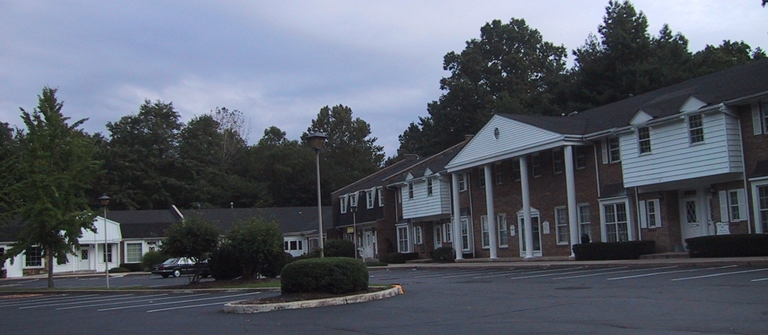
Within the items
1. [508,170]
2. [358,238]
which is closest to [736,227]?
[508,170]

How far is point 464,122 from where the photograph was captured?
3125 inches

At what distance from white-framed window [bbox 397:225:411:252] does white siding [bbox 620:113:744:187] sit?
22419 millimetres

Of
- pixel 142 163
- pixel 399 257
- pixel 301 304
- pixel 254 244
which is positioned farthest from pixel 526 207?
pixel 142 163

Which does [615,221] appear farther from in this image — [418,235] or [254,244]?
[418,235]

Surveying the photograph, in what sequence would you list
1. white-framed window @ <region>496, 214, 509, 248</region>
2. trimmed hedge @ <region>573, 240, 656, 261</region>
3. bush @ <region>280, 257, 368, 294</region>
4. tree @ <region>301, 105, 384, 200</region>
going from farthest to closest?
tree @ <region>301, 105, 384, 200</region> → white-framed window @ <region>496, 214, 509, 248</region> → trimmed hedge @ <region>573, 240, 656, 261</region> → bush @ <region>280, 257, 368, 294</region>

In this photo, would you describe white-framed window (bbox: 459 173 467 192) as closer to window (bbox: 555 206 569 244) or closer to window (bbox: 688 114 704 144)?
window (bbox: 555 206 569 244)

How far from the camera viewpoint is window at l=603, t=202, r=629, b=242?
111ft

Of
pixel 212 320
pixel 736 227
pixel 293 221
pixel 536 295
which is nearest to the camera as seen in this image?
pixel 212 320

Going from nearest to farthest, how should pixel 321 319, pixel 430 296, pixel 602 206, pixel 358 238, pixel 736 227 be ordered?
pixel 321 319
pixel 430 296
pixel 736 227
pixel 602 206
pixel 358 238

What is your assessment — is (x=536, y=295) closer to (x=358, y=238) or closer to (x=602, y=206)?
(x=602, y=206)

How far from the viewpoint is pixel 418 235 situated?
2042 inches

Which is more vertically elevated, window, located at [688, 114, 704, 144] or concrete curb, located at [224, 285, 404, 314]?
window, located at [688, 114, 704, 144]

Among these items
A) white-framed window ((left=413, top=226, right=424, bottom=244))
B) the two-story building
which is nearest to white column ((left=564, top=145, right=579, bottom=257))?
the two-story building

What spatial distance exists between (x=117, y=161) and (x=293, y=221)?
22960 millimetres
